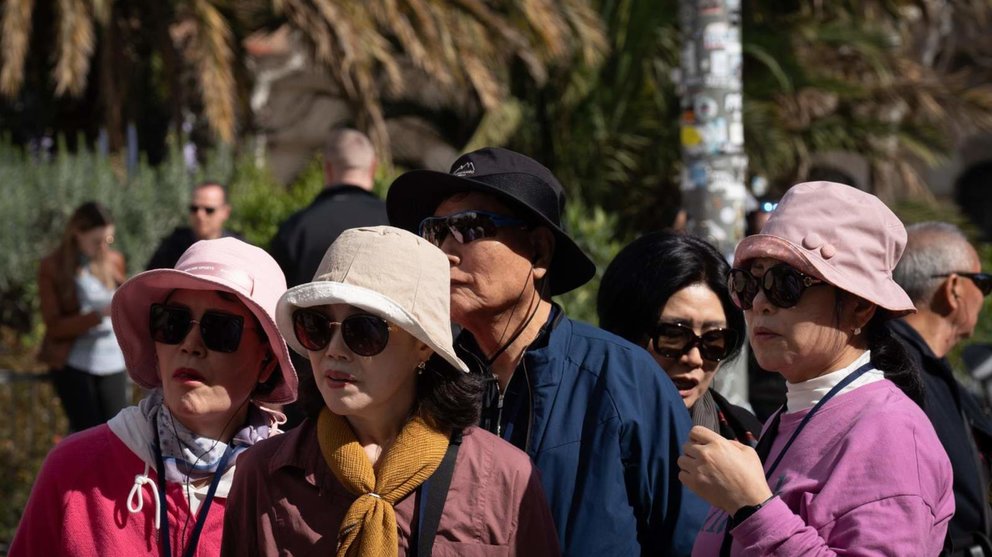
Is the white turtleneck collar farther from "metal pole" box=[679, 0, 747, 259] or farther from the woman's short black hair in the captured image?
"metal pole" box=[679, 0, 747, 259]

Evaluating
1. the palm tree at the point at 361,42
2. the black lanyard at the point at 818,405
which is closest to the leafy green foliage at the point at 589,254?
the black lanyard at the point at 818,405

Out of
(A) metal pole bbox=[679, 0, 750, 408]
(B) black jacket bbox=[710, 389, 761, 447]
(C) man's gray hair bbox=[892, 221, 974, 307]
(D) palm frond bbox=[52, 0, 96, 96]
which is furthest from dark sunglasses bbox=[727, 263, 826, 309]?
(D) palm frond bbox=[52, 0, 96, 96]

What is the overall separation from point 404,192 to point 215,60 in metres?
10.2

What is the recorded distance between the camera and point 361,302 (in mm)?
2639

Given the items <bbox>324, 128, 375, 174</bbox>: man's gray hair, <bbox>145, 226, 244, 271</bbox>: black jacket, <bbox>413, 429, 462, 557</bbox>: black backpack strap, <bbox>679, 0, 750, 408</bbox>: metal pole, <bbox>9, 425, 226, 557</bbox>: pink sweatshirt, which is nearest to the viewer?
<bbox>413, 429, 462, 557</bbox>: black backpack strap

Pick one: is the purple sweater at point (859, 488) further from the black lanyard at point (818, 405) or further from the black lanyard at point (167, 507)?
the black lanyard at point (167, 507)

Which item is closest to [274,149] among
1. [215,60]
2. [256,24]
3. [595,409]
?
[256,24]

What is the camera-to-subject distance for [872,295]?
273 centimetres

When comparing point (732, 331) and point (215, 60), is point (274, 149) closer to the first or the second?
point (215, 60)

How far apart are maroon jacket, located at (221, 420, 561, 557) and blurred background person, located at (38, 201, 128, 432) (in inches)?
213

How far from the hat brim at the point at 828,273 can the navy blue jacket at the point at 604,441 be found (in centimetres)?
48

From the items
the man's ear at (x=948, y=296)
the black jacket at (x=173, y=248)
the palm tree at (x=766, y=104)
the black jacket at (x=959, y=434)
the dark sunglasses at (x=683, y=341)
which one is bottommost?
the palm tree at (x=766, y=104)

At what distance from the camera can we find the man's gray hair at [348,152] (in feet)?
21.2

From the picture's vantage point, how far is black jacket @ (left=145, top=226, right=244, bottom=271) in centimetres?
719
